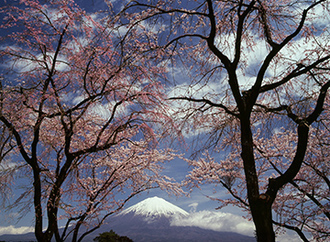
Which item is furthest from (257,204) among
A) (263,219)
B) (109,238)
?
(109,238)

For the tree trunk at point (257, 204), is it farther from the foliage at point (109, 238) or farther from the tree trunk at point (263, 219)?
the foliage at point (109, 238)

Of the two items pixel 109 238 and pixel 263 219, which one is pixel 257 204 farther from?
pixel 109 238

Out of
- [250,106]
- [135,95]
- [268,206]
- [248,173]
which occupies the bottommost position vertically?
[268,206]

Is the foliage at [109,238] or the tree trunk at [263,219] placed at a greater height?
the tree trunk at [263,219]

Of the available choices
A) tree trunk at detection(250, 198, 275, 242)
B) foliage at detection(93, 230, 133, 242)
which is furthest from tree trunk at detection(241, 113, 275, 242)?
foliage at detection(93, 230, 133, 242)

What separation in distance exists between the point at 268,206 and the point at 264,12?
3840mm

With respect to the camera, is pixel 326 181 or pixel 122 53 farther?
pixel 326 181

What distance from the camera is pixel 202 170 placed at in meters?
12.6

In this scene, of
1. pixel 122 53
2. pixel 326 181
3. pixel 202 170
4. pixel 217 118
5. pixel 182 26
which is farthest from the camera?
pixel 202 170

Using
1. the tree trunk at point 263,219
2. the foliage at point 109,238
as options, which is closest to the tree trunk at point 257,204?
the tree trunk at point 263,219

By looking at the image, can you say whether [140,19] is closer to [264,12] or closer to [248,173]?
[264,12]

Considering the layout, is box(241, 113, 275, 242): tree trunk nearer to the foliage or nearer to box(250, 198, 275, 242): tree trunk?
box(250, 198, 275, 242): tree trunk

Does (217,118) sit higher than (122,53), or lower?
lower

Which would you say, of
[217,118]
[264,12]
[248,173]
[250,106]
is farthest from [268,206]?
[264,12]
